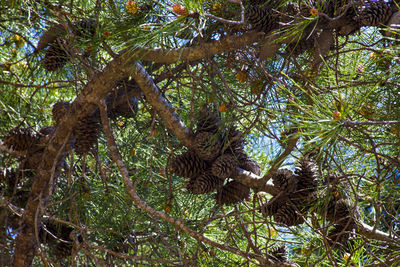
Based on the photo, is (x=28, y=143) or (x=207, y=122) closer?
(x=207, y=122)

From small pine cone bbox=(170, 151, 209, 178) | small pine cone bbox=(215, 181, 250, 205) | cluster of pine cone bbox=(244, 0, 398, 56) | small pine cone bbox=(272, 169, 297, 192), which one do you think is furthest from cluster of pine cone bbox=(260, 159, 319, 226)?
cluster of pine cone bbox=(244, 0, 398, 56)

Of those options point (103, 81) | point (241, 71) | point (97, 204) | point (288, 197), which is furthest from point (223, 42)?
point (97, 204)

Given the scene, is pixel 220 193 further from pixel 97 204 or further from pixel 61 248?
pixel 61 248

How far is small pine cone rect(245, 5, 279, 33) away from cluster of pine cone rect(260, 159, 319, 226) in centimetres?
41

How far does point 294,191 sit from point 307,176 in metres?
0.06

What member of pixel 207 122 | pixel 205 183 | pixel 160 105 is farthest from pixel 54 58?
pixel 205 183

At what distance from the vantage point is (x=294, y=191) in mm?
1311

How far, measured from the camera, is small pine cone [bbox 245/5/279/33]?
1199 millimetres

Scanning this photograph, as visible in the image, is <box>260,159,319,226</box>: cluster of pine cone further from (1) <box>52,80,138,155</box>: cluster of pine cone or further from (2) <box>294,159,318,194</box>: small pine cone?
(1) <box>52,80,138,155</box>: cluster of pine cone

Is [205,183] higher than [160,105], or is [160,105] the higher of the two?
[160,105]

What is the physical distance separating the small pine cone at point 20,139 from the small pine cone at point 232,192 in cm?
73

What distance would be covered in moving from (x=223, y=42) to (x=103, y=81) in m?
0.39

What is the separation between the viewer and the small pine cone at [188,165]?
1.33m

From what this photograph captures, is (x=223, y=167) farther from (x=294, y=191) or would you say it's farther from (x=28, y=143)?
(x=28, y=143)
